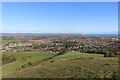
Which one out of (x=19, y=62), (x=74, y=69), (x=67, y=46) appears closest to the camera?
(x=74, y=69)

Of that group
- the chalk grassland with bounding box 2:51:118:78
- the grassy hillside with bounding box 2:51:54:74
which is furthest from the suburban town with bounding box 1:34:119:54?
the chalk grassland with bounding box 2:51:118:78

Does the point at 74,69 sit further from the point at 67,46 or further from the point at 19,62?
the point at 67,46

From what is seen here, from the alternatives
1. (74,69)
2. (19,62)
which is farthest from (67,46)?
(74,69)

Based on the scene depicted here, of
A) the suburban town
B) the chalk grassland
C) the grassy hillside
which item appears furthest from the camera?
the suburban town

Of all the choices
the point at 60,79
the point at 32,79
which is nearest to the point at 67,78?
the point at 60,79

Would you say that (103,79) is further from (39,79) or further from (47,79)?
(39,79)

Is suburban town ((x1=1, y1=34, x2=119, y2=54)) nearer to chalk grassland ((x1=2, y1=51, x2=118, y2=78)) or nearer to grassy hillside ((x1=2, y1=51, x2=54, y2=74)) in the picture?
grassy hillside ((x1=2, y1=51, x2=54, y2=74))

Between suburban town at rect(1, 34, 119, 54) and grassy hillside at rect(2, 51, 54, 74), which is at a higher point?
suburban town at rect(1, 34, 119, 54)

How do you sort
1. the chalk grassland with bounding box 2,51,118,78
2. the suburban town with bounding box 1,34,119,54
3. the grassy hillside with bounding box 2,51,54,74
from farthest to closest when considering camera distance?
1. the suburban town with bounding box 1,34,119,54
2. the grassy hillside with bounding box 2,51,54,74
3. the chalk grassland with bounding box 2,51,118,78

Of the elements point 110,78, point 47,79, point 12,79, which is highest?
point 110,78

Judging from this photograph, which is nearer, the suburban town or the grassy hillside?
the grassy hillside

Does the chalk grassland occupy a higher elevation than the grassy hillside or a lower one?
higher
